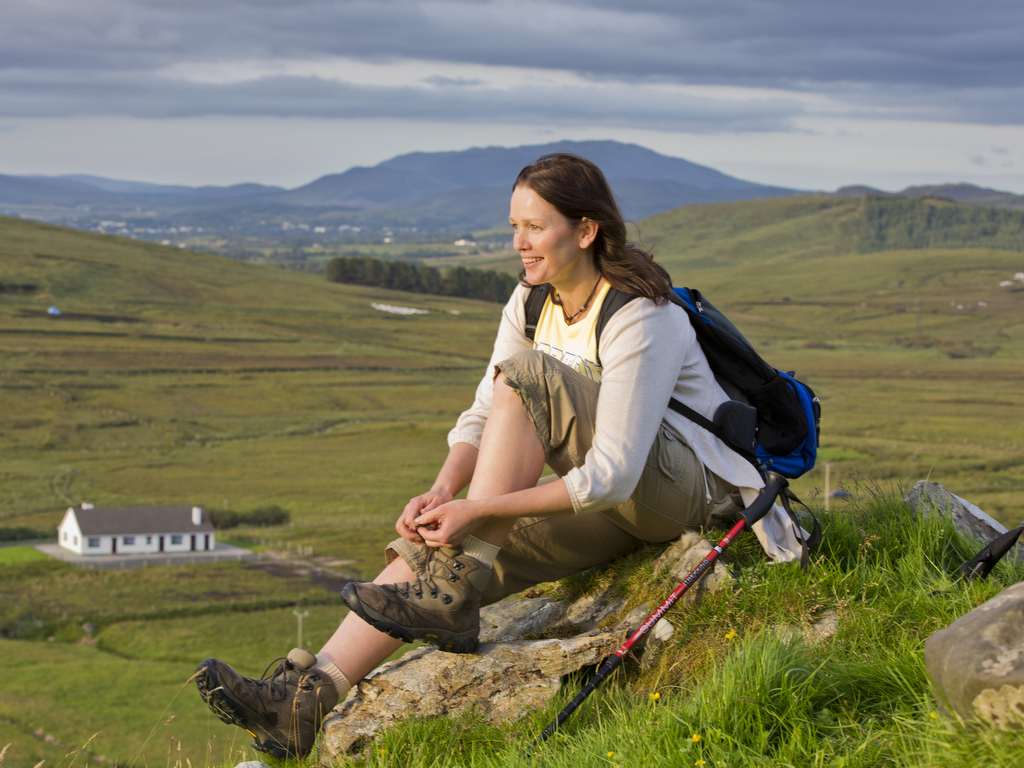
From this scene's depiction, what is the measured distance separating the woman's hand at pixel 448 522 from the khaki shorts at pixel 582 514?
0.63ft

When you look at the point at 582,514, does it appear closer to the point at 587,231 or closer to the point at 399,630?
the point at 399,630

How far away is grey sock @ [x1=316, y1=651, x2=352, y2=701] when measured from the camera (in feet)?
19.5

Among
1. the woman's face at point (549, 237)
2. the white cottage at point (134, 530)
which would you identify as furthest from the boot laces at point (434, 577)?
the white cottage at point (134, 530)

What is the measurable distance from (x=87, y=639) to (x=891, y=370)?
105656 mm

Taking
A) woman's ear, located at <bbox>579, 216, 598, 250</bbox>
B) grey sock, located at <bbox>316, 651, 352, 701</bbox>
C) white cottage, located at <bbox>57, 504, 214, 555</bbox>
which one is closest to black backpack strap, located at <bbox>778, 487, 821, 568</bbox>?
woman's ear, located at <bbox>579, 216, 598, 250</bbox>

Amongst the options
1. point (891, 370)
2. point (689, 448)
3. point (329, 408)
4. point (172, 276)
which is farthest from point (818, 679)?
point (172, 276)

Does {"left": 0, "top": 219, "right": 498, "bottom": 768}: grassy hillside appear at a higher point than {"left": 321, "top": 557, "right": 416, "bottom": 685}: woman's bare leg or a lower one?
lower

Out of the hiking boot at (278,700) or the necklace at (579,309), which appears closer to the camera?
the hiking boot at (278,700)

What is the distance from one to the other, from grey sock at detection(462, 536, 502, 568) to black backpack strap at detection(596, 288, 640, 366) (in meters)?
1.07

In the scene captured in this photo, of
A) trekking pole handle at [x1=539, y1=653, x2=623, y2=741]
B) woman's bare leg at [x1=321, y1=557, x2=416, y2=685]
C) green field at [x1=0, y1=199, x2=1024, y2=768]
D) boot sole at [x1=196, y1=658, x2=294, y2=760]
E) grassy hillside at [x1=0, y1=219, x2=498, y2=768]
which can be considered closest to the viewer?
trekking pole handle at [x1=539, y1=653, x2=623, y2=741]

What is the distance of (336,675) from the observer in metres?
5.96

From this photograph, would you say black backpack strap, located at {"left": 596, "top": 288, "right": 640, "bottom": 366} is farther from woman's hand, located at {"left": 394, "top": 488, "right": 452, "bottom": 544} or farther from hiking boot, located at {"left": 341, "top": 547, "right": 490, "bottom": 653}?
hiking boot, located at {"left": 341, "top": 547, "right": 490, "bottom": 653}

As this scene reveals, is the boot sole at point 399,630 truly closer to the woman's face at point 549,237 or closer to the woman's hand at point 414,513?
the woman's hand at point 414,513

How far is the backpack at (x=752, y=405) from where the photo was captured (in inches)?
246
